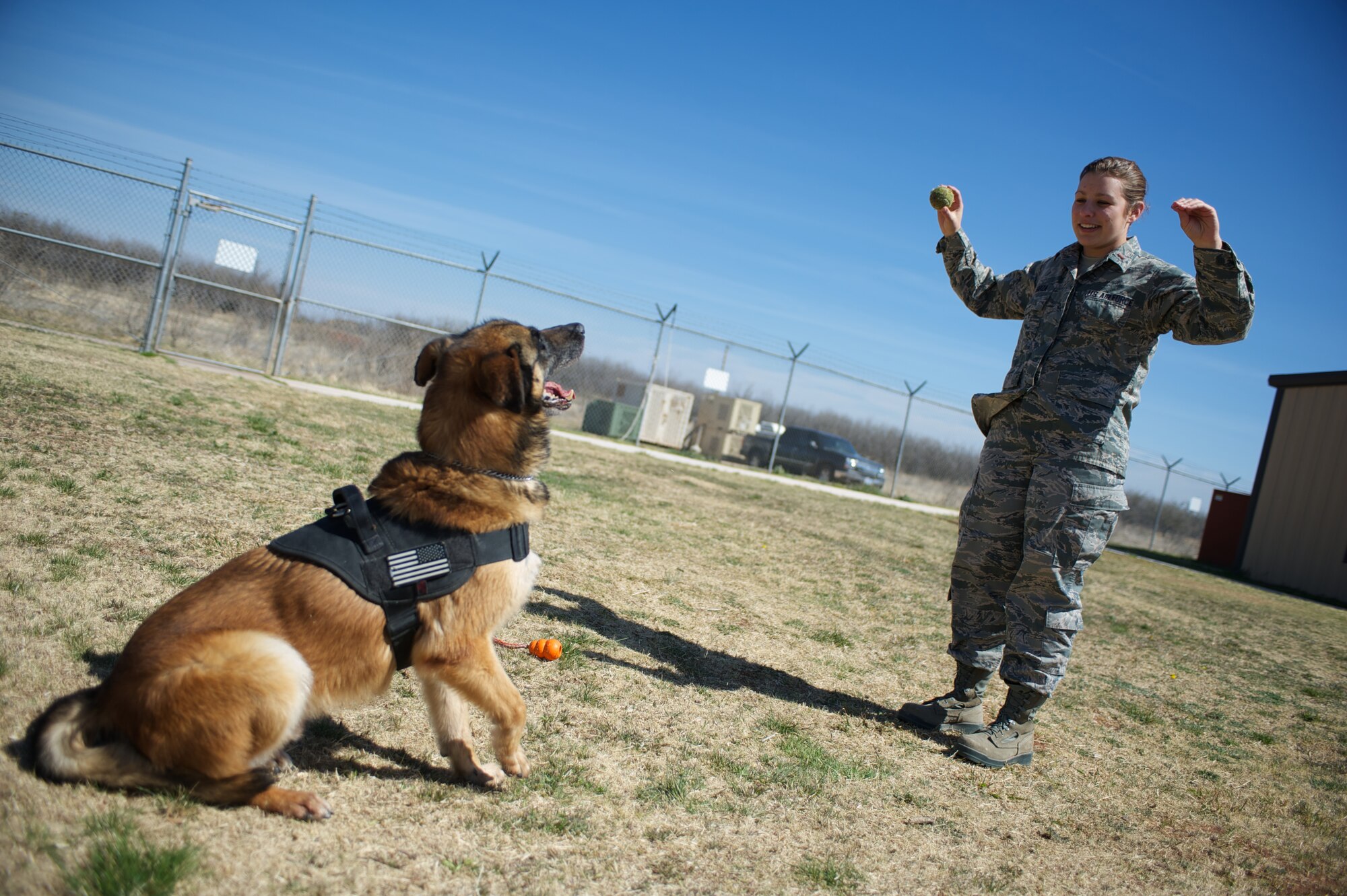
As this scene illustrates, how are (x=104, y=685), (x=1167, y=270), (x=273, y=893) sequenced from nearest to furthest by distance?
1. (x=273, y=893)
2. (x=104, y=685)
3. (x=1167, y=270)

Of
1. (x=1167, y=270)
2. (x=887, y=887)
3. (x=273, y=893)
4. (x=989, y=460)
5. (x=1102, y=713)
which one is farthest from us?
(x=1102, y=713)

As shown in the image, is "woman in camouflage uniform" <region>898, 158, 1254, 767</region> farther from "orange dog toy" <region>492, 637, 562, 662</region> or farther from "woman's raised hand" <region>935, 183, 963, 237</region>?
"orange dog toy" <region>492, 637, 562, 662</region>

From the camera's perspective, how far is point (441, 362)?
288cm

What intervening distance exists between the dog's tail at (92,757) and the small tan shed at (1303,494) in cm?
2006

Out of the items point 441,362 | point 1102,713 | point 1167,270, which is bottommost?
point 1102,713

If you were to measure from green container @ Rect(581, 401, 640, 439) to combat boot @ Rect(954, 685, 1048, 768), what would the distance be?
15093mm

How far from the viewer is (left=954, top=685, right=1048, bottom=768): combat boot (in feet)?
12.2

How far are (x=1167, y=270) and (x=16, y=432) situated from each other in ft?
23.4

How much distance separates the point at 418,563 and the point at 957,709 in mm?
2889

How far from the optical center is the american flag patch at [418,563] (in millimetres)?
2520

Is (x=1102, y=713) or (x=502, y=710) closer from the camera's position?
(x=502, y=710)

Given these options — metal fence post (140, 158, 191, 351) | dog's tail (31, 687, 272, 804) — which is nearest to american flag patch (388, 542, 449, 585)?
dog's tail (31, 687, 272, 804)

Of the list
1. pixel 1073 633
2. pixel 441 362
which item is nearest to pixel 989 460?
pixel 1073 633

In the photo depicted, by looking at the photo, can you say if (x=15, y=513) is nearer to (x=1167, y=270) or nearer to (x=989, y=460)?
(x=989, y=460)
